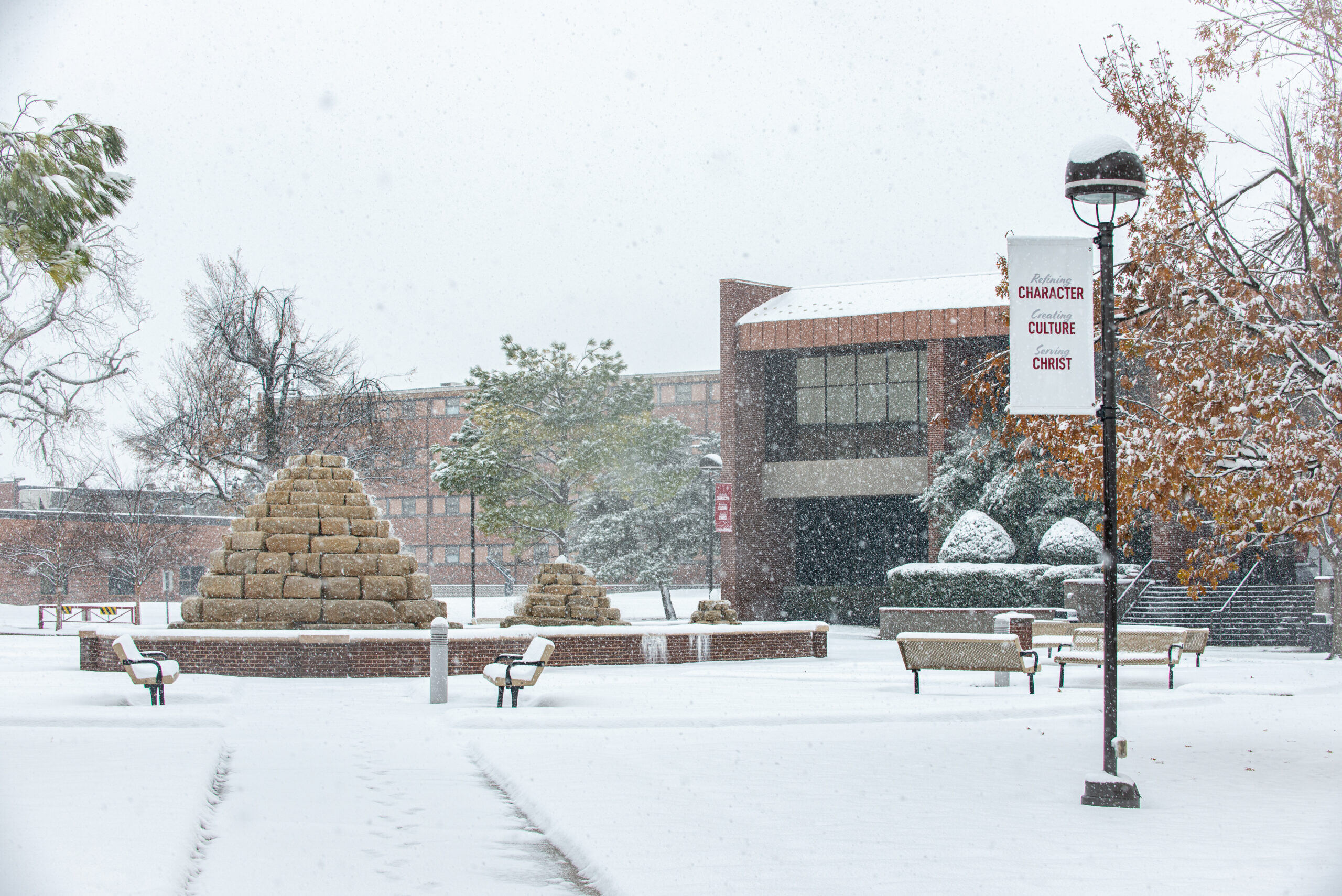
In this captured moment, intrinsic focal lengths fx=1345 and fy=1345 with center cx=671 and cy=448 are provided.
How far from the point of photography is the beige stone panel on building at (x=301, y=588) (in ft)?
69.4

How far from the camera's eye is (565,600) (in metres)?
24.0

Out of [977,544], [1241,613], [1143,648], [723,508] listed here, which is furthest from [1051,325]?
[723,508]

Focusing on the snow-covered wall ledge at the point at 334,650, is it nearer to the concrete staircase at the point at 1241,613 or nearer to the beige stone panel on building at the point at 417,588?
the beige stone panel on building at the point at 417,588

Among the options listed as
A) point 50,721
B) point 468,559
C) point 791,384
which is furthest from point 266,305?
point 468,559

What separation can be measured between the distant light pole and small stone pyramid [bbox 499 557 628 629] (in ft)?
34.1

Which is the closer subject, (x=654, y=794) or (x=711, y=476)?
(x=654, y=794)

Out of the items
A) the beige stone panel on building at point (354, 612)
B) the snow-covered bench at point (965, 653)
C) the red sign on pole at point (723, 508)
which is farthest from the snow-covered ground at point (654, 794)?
the red sign on pole at point (723, 508)

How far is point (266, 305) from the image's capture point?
3938 centimetres

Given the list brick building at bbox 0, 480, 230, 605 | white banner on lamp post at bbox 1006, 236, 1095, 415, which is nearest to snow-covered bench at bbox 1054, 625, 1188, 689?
white banner on lamp post at bbox 1006, 236, 1095, 415

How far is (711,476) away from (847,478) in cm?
634

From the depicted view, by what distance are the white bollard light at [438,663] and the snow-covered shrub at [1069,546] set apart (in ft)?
69.5

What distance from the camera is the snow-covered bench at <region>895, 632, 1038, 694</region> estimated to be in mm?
16750

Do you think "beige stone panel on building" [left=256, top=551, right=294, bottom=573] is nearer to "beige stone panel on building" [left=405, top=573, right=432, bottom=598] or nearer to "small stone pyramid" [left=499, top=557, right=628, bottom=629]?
"beige stone panel on building" [left=405, top=573, right=432, bottom=598]

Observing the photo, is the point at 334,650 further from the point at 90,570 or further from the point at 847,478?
the point at 90,570
